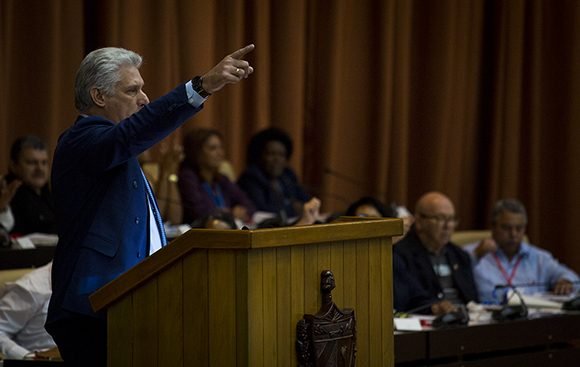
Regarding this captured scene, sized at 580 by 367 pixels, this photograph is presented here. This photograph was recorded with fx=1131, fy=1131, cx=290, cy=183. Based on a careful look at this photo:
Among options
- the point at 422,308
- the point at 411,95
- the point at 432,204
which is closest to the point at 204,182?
the point at 432,204

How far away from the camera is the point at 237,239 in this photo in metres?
2.51

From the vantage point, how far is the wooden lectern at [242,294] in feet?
8.34

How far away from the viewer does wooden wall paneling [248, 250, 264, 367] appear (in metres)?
2.52

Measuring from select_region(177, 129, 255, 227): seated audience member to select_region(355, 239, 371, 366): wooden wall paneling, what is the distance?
4246 millimetres

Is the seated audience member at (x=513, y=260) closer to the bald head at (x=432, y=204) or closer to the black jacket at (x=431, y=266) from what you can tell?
the black jacket at (x=431, y=266)

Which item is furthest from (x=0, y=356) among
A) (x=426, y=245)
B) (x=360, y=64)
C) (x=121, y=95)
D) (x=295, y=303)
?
(x=360, y=64)

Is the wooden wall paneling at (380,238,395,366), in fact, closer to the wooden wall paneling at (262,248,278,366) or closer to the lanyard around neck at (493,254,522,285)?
the wooden wall paneling at (262,248,278,366)

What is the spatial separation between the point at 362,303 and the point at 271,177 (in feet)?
17.0

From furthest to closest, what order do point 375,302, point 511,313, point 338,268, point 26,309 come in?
point 511,313 → point 26,309 → point 375,302 → point 338,268

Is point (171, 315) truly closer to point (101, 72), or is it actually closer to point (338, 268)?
point (338, 268)

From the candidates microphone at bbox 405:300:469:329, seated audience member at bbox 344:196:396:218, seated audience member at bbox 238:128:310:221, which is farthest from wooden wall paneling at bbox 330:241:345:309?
seated audience member at bbox 238:128:310:221

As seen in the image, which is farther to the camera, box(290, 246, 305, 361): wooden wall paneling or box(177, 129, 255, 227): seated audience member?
box(177, 129, 255, 227): seated audience member

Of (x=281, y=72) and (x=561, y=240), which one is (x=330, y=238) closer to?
(x=281, y=72)

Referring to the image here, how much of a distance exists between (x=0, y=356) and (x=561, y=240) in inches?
240
